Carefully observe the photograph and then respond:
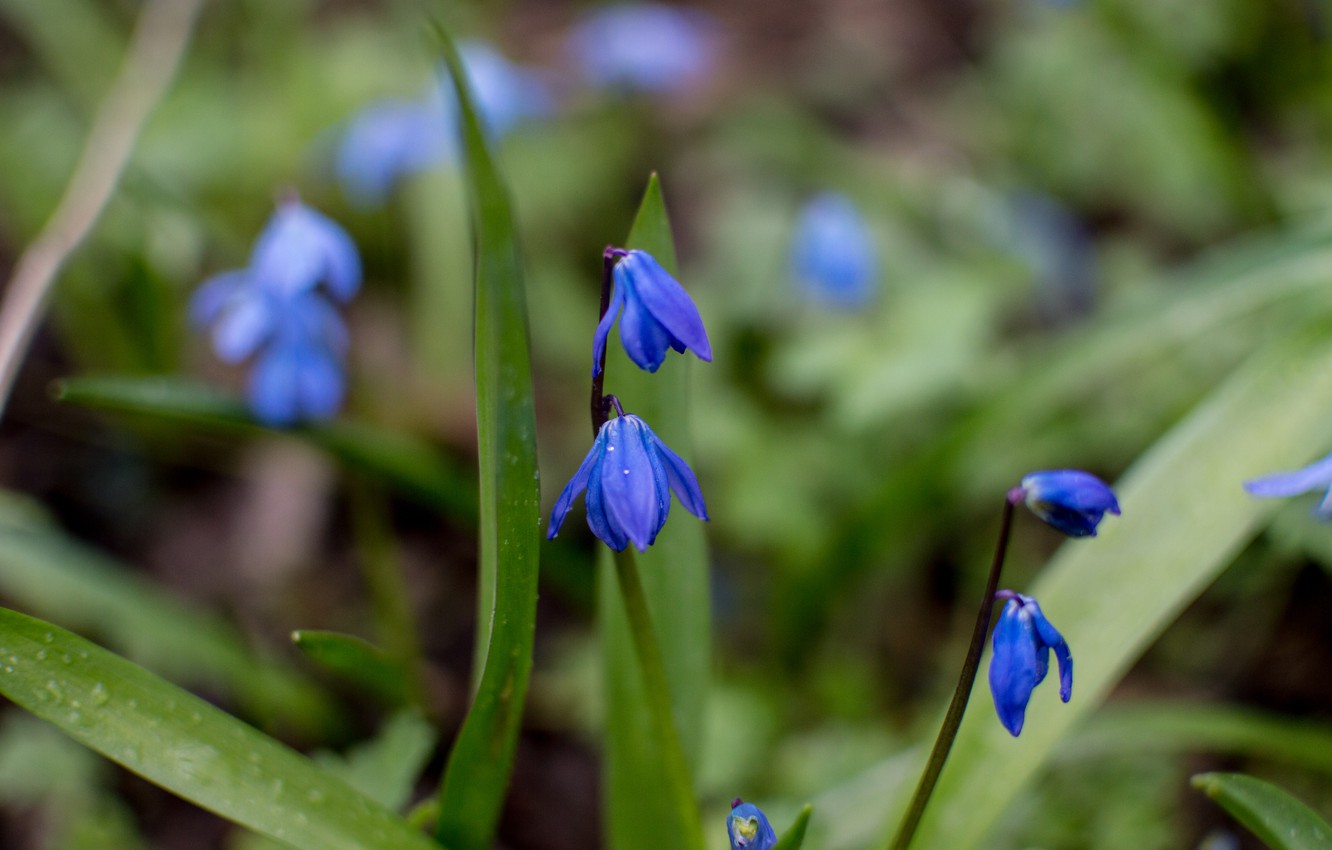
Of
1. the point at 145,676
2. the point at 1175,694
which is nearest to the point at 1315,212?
the point at 1175,694

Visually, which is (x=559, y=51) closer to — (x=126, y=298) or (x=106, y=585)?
(x=126, y=298)

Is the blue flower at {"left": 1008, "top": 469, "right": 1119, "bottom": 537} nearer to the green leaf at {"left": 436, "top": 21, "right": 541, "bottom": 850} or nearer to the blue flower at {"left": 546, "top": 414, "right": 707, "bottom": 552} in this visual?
the blue flower at {"left": 546, "top": 414, "right": 707, "bottom": 552}

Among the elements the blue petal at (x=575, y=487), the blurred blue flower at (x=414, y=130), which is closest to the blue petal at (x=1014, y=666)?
the blue petal at (x=575, y=487)

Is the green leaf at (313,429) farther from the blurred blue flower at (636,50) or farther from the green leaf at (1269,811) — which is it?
the blurred blue flower at (636,50)

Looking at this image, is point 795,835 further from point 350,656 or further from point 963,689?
point 350,656

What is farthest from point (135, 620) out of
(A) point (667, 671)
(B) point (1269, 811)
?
(B) point (1269, 811)

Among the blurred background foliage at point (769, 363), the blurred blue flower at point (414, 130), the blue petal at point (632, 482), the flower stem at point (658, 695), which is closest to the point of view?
the blue petal at point (632, 482)
